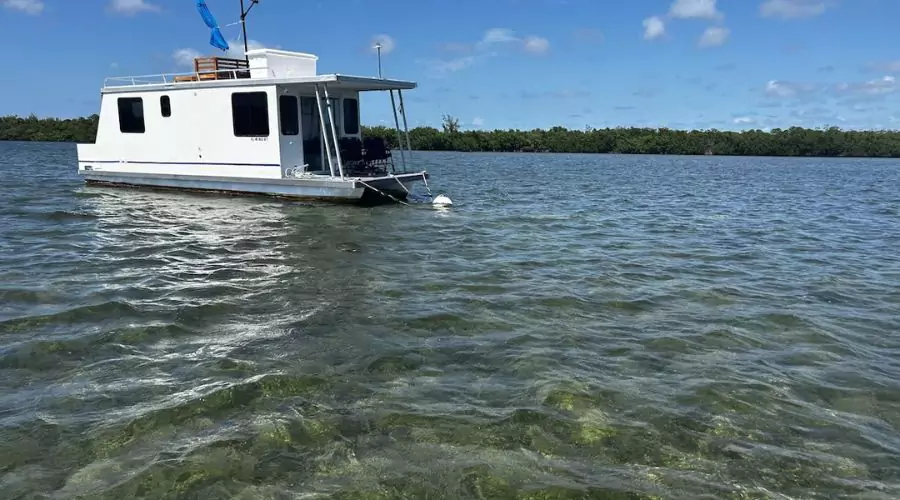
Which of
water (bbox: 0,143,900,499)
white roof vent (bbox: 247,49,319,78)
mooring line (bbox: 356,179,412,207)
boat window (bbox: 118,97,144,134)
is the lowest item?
water (bbox: 0,143,900,499)

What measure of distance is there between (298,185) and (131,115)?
275 inches

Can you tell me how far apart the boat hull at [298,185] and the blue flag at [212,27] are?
4.75 m

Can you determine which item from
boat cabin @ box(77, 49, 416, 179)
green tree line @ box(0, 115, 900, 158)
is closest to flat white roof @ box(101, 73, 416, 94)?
boat cabin @ box(77, 49, 416, 179)

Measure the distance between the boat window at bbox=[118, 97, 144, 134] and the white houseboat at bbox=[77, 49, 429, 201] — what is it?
0.03m

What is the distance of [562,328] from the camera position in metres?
6.77

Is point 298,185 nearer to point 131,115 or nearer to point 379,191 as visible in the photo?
point 379,191

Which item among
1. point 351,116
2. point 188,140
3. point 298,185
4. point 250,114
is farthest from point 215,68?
point 298,185

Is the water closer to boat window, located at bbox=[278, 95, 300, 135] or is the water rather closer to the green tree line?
boat window, located at bbox=[278, 95, 300, 135]

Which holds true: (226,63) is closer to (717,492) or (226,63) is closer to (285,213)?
(285,213)

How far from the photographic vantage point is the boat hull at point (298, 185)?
16203 millimetres

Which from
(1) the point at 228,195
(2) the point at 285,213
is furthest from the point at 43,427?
(1) the point at 228,195

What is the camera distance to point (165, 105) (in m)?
18.7

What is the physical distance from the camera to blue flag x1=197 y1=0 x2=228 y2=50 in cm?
2023

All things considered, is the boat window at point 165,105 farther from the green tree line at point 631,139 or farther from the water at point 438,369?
the green tree line at point 631,139
